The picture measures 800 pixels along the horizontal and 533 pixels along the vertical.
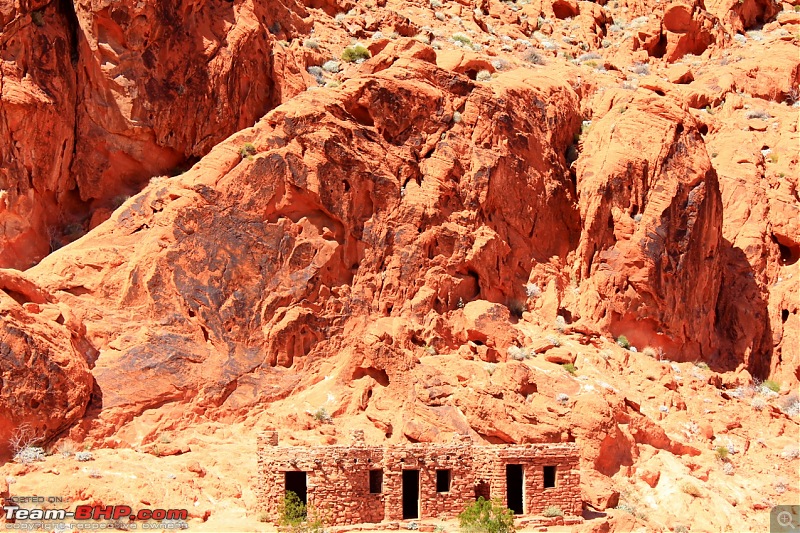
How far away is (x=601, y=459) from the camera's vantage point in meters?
26.1

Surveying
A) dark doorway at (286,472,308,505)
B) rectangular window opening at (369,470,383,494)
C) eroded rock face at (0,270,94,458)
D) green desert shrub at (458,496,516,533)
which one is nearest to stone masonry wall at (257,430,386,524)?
rectangular window opening at (369,470,383,494)

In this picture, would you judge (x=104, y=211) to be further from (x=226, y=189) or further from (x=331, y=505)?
(x=331, y=505)

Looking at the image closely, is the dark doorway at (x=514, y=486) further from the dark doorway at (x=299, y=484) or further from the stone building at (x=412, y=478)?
the dark doorway at (x=299, y=484)

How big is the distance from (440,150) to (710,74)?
16.8m

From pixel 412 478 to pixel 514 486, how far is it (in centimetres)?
269

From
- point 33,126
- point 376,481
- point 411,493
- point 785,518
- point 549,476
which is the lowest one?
point 785,518

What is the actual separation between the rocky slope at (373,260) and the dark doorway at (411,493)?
104 centimetres

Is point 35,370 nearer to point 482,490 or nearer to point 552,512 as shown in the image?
point 482,490

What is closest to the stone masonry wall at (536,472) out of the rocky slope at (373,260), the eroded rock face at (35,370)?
the rocky slope at (373,260)

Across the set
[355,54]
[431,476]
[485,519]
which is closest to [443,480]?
[431,476]

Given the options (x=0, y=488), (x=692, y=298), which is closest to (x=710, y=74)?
(x=692, y=298)

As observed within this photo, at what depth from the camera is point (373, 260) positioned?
94.7 ft

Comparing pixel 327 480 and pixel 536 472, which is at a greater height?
pixel 327 480

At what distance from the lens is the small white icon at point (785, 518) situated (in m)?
26.6
